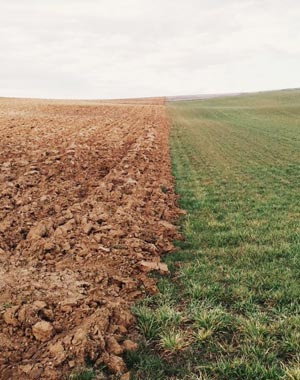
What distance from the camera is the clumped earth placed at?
376cm

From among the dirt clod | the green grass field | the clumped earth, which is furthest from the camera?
the dirt clod

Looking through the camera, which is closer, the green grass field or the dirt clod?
the green grass field

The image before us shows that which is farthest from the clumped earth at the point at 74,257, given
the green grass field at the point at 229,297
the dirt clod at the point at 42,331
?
the green grass field at the point at 229,297

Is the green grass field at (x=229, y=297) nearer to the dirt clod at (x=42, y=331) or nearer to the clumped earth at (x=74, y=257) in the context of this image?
the clumped earth at (x=74, y=257)

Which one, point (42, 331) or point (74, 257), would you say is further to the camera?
point (74, 257)

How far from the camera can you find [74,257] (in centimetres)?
567

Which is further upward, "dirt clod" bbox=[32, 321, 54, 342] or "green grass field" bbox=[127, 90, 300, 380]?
"dirt clod" bbox=[32, 321, 54, 342]

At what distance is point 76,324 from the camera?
4137mm

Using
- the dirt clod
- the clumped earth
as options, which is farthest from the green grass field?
the dirt clod

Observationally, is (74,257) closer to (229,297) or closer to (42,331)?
(42,331)

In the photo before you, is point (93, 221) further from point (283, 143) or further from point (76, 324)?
point (283, 143)

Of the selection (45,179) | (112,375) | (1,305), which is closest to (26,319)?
(1,305)

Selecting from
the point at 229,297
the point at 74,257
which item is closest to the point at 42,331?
the point at 74,257

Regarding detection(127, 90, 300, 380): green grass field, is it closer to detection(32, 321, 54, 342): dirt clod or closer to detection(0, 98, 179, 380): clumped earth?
detection(0, 98, 179, 380): clumped earth
